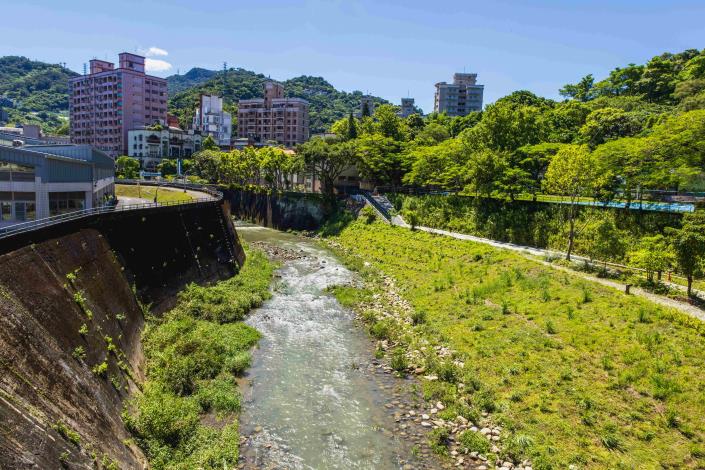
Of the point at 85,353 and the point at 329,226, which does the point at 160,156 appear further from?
the point at 85,353

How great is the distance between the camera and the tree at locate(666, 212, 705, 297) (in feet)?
72.0

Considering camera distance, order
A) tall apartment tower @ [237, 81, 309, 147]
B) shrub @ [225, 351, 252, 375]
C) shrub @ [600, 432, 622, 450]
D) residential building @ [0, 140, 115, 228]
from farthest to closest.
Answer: tall apartment tower @ [237, 81, 309, 147] < residential building @ [0, 140, 115, 228] < shrub @ [225, 351, 252, 375] < shrub @ [600, 432, 622, 450]

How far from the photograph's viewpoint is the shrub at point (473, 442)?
15273mm

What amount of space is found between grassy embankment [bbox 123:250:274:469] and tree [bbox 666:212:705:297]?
79.1 ft

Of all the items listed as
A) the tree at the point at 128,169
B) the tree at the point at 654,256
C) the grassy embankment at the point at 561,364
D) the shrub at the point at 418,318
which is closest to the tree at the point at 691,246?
the tree at the point at 654,256

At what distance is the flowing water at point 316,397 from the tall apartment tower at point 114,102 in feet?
359

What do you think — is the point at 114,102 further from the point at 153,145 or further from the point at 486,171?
the point at 486,171

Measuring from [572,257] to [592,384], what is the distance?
59.5 feet

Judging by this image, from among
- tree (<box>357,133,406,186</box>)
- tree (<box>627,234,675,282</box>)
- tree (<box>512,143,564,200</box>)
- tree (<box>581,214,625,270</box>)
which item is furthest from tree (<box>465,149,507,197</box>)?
tree (<box>627,234,675,282</box>)

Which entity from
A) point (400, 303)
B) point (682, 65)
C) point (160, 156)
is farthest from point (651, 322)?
point (160, 156)

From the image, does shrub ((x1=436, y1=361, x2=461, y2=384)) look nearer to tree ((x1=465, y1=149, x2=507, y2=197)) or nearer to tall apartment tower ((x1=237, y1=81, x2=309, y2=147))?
tree ((x1=465, y1=149, x2=507, y2=197))

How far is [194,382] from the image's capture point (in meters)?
18.4

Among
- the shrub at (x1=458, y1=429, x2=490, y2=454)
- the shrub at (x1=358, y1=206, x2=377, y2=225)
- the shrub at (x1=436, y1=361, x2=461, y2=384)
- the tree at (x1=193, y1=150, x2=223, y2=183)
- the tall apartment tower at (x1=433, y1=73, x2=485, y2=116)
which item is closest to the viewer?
the shrub at (x1=458, y1=429, x2=490, y2=454)

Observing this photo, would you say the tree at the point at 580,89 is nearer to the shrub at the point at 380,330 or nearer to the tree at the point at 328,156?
the tree at the point at 328,156
